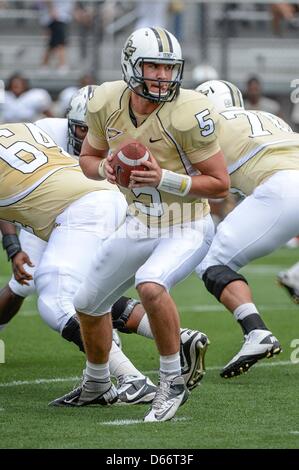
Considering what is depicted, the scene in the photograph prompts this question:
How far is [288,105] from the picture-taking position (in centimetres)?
1501

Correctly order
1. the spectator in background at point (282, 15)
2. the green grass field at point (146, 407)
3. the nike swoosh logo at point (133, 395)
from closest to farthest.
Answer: the green grass field at point (146, 407), the nike swoosh logo at point (133, 395), the spectator in background at point (282, 15)

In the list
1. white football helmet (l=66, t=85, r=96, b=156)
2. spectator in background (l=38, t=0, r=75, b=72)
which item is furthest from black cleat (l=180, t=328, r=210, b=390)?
spectator in background (l=38, t=0, r=75, b=72)

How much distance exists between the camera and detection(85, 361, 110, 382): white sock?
201 inches

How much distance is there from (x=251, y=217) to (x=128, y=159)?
4.54ft

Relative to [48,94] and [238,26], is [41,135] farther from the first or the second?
[238,26]

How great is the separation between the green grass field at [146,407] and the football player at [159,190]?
27 cm

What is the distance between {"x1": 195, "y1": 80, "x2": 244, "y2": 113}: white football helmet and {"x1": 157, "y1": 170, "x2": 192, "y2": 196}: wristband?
1.74 m

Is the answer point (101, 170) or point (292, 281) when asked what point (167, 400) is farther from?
point (292, 281)

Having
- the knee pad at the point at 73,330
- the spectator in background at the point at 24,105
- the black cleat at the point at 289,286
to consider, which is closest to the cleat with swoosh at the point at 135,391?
the knee pad at the point at 73,330

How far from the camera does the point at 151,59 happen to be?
4.84m

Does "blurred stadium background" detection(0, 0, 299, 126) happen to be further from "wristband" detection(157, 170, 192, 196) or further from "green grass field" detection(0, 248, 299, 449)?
"wristband" detection(157, 170, 192, 196)

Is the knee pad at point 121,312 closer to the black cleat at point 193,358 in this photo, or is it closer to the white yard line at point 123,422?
the black cleat at point 193,358

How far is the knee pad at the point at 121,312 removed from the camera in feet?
19.2
